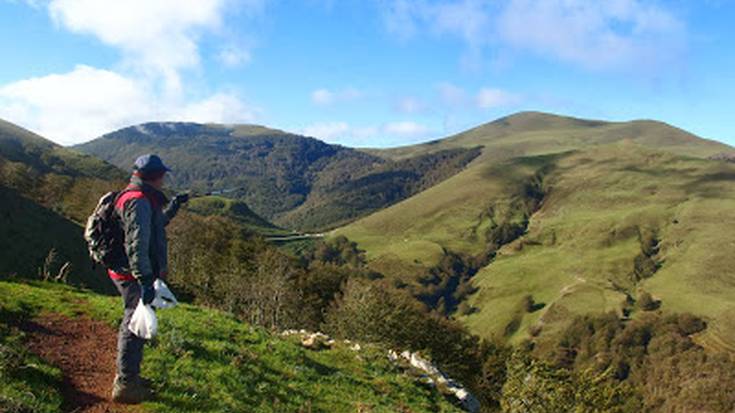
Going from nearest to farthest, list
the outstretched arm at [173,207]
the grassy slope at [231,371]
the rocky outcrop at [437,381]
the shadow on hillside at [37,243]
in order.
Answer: the outstretched arm at [173,207] < the grassy slope at [231,371] < the rocky outcrop at [437,381] < the shadow on hillside at [37,243]

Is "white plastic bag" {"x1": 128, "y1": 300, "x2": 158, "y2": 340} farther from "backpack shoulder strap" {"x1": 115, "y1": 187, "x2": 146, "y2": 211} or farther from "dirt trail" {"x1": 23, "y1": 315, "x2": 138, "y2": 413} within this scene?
"backpack shoulder strap" {"x1": 115, "y1": 187, "x2": 146, "y2": 211}

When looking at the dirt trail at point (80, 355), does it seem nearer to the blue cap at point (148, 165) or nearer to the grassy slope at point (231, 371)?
the grassy slope at point (231, 371)

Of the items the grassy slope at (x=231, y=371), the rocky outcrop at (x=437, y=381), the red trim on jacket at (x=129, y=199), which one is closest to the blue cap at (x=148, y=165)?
the red trim on jacket at (x=129, y=199)

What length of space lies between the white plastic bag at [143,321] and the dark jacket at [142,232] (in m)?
0.66

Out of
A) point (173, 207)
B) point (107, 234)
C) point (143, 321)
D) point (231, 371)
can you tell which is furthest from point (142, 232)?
point (231, 371)

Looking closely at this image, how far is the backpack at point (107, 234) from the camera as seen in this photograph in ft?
37.9

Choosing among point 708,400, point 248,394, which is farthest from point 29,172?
point 708,400

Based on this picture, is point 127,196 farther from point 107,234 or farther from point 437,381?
point 437,381

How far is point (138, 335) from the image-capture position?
1134 centimetres

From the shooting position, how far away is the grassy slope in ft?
43.5

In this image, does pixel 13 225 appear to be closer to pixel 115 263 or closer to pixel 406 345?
pixel 406 345

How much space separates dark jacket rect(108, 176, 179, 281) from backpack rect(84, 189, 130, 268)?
17cm

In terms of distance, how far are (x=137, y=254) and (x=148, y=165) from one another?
1.96m

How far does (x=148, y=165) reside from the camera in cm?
1162
